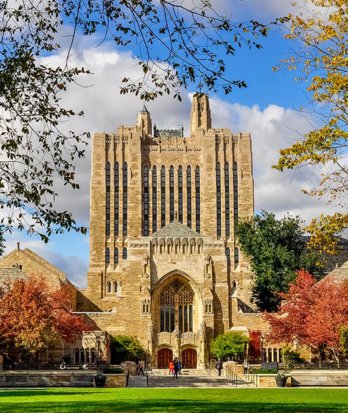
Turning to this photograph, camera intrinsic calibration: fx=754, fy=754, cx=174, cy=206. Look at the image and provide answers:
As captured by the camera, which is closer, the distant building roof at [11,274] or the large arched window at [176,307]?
the distant building roof at [11,274]

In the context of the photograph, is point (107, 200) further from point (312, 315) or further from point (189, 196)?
point (312, 315)

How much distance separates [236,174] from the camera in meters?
93.7

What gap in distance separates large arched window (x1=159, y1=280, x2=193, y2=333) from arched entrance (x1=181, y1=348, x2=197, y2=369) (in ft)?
6.62

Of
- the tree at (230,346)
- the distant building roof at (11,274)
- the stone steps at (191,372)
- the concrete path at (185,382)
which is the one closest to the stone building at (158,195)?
the distant building roof at (11,274)

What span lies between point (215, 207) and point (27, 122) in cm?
7652

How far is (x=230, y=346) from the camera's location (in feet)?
195

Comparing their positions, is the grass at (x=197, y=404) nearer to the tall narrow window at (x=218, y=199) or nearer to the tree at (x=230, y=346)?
the tree at (x=230, y=346)

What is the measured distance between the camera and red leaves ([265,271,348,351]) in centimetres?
4975

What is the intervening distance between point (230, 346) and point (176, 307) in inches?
257

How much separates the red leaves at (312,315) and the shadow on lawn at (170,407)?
2527 centimetres

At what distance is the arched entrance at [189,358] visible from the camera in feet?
203

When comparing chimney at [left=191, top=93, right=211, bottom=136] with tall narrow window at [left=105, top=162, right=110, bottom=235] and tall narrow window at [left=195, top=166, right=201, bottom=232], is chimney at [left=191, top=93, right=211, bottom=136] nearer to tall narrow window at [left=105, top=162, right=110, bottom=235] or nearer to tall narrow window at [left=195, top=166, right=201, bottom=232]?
tall narrow window at [left=195, top=166, right=201, bottom=232]

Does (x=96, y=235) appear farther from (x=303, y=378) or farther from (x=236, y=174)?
(x=303, y=378)

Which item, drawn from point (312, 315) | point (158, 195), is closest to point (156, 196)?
point (158, 195)
